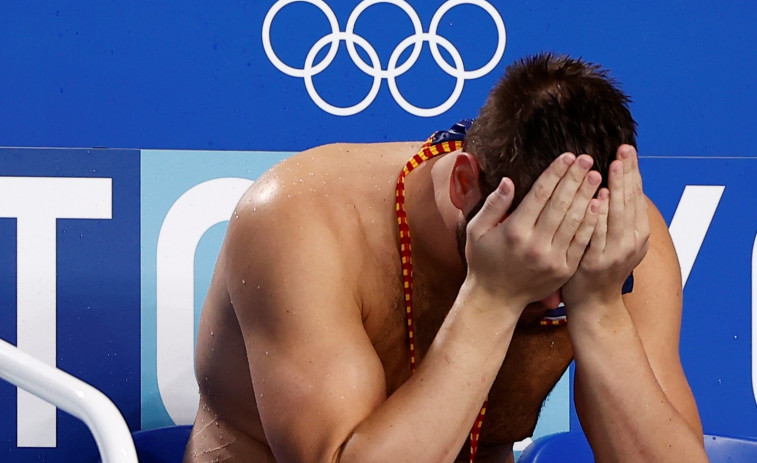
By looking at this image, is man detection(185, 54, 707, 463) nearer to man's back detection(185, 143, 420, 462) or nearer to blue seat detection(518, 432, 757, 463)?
man's back detection(185, 143, 420, 462)

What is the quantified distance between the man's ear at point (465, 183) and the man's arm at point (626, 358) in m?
0.13

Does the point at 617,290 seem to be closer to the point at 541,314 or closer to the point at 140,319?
the point at 541,314

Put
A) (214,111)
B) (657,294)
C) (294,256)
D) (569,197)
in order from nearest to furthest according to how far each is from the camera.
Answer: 1. (569,197)
2. (294,256)
3. (657,294)
4. (214,111)

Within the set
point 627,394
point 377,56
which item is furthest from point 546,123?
point 377,56

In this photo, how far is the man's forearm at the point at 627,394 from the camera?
107 cm

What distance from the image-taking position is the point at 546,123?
0.96 meters

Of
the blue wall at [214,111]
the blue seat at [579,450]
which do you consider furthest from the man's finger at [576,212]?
the blue wall at [214,111]

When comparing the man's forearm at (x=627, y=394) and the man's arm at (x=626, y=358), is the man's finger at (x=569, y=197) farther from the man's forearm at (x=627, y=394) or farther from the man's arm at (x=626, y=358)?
the man's forearm at (x=627, y=394)

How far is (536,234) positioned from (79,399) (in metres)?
0.46

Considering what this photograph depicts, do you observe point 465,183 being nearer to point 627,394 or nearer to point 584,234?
point 584,234

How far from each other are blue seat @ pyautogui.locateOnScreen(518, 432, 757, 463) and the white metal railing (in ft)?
2.82

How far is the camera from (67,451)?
1702 mm

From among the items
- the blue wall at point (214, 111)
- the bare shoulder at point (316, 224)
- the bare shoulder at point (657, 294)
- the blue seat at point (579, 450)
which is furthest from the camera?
the blue wall at point (214, 111)

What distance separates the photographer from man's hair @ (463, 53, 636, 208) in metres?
0.96
